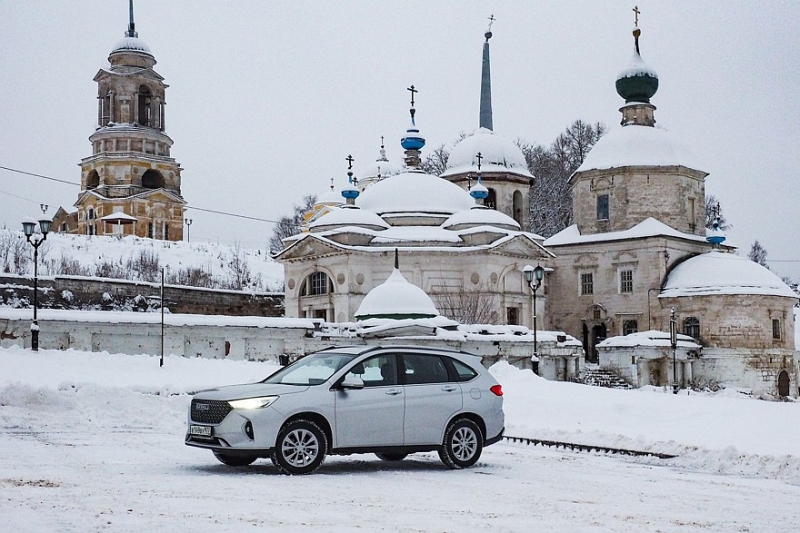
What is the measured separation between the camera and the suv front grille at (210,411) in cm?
1189

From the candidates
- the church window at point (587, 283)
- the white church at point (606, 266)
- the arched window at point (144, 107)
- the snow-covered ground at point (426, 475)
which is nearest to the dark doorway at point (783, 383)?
the white church at point (606, 266)

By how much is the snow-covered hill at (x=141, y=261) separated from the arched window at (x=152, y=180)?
618 cm

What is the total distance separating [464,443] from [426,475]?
100 cm

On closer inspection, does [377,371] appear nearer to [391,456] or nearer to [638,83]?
[391,456]

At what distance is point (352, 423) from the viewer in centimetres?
1234

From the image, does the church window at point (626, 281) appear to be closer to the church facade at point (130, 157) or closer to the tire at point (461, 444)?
the church facade at point (130, 157)

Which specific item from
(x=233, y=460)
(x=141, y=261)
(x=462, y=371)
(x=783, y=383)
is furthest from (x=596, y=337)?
(x=233, y=460)

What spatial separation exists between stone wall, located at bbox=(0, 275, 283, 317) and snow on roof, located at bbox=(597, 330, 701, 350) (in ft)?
55.9

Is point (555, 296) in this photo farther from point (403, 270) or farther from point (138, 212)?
point (138, 212)

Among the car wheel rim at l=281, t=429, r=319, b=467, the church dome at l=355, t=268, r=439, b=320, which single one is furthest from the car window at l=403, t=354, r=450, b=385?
the church dome at l=355, t=268, r=439, b=320

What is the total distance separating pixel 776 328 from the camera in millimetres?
47594

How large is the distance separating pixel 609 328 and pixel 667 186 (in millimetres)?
7514

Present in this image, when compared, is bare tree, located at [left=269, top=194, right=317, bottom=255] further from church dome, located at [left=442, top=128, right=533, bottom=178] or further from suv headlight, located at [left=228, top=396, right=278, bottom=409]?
suv headlight, located at [left=228, top=396, right=278, bottom=409]

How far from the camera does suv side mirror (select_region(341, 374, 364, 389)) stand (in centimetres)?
1240
